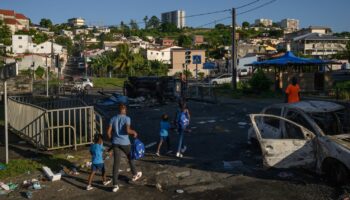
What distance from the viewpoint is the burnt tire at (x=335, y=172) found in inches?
282

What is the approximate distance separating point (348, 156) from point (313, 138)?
3.18 ft

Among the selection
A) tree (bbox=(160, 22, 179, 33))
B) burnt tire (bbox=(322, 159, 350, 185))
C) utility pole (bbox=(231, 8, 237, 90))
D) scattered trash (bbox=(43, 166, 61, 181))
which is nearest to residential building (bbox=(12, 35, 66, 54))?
utility pole (bbox=(231, 8, 237, 90))

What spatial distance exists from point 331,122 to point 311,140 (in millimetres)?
1101

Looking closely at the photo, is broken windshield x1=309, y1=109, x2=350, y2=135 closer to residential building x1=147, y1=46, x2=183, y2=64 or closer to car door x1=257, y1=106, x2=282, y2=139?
car door x1=257, y1=106, x2=282, y2=139

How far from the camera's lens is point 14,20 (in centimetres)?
13038

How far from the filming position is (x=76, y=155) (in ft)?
34.6

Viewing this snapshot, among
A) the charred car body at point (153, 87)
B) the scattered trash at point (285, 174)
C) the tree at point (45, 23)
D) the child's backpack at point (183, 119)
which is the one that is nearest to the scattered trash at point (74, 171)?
the child's backpack at point (183, 119)

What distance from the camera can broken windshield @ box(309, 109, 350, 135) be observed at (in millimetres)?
8570

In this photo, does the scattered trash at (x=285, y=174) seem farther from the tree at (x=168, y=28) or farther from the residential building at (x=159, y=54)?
the tree at (x=168, y=28)

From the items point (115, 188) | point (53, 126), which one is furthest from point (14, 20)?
point (115, 188)

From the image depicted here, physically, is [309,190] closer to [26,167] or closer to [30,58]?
[26,167]

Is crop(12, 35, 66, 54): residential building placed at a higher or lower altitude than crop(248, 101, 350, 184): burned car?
higher

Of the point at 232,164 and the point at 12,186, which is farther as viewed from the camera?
the point at 232,164

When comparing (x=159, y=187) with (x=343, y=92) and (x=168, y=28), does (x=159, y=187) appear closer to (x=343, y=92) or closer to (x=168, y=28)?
(x=343, y=92)
